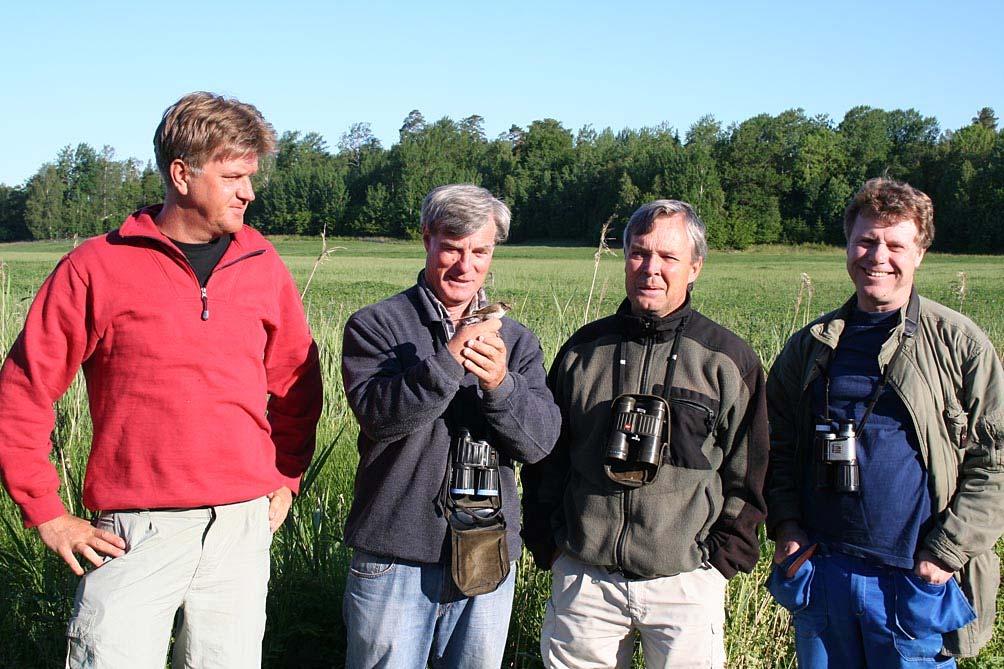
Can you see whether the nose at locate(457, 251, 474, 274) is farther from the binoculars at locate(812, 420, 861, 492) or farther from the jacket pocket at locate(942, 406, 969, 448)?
the jacket pocket at locate(942, 406, 969, 448)

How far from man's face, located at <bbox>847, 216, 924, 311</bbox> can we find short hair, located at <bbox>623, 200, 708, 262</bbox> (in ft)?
1.61

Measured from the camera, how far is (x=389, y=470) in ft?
8.16

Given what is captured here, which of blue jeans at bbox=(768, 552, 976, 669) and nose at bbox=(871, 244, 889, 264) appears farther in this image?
nose at bbox=(871, 244, 889, 264)

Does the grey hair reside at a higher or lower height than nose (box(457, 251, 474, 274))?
higher

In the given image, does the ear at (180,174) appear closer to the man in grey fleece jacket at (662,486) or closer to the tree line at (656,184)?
the man in grey fleece jacket at (662,486)

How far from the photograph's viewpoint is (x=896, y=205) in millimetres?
2693

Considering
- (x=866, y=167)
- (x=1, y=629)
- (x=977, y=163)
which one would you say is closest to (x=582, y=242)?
(x=866, y=167)

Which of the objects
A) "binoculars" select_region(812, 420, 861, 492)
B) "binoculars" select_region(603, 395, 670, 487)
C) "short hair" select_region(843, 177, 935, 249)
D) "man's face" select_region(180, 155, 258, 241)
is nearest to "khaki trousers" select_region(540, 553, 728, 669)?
"binoculars" select_region(603, 395, 670, 487)

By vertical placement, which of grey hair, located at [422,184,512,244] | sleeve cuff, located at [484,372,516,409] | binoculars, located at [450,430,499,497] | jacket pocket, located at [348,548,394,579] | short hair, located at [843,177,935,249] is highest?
short hair, located at [843,177,935,249]

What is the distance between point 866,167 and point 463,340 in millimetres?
85657

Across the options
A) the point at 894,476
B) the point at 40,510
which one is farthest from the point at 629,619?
the point at 40,510

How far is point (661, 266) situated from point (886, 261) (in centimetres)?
70

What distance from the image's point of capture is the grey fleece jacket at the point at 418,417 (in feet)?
7.79

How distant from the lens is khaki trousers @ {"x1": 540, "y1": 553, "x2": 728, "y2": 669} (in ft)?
8.61
